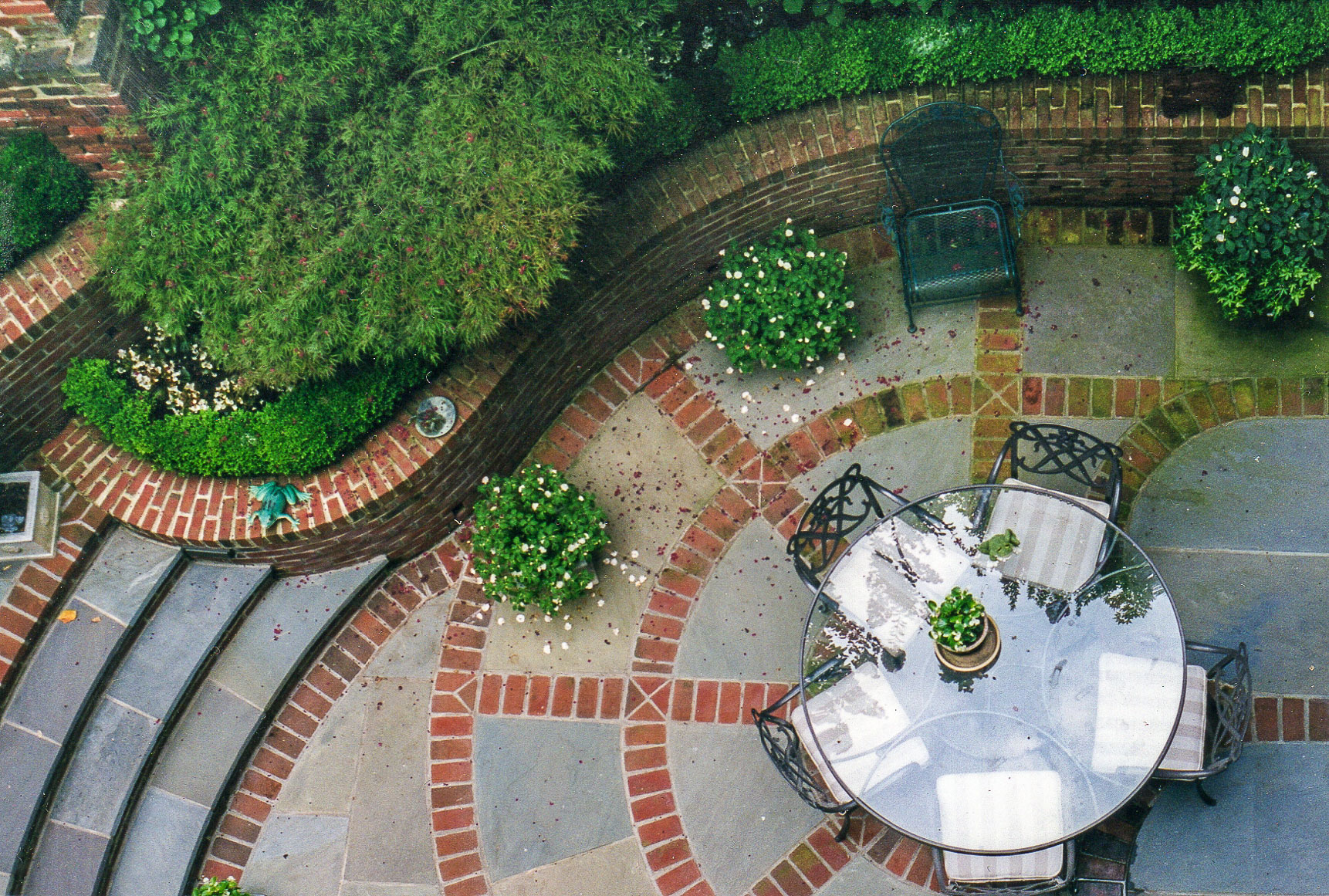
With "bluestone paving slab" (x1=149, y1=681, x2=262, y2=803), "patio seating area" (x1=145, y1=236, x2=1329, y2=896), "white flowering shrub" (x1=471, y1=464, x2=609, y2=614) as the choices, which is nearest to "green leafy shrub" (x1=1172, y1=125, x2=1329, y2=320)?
"patio seating area" (x1=145, y1=236, x2=1329, y2=896)

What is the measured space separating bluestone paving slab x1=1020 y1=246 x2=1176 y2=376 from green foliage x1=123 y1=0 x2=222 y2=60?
16.9 feet

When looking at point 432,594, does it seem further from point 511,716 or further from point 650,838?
point 650,838

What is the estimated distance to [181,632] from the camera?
6.70 m

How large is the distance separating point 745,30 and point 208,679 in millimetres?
5256

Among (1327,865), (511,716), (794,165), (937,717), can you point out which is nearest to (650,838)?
(511,716)

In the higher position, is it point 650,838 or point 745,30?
point 745,30

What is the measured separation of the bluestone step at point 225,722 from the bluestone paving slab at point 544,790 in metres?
1.23

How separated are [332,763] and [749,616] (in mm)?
2755

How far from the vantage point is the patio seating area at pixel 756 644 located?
20.4ft

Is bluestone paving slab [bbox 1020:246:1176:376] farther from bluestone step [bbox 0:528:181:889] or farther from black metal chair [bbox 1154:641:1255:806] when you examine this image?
bluestone step [bbox 0:528:181:889]

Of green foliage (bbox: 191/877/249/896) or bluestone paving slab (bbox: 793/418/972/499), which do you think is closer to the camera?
green foliage (bbox: 191/877/249/896)

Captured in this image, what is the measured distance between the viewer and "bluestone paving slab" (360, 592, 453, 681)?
687 cm

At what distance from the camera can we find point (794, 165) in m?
6.79

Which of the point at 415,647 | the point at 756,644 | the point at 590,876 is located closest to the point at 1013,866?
the point at 756,644
